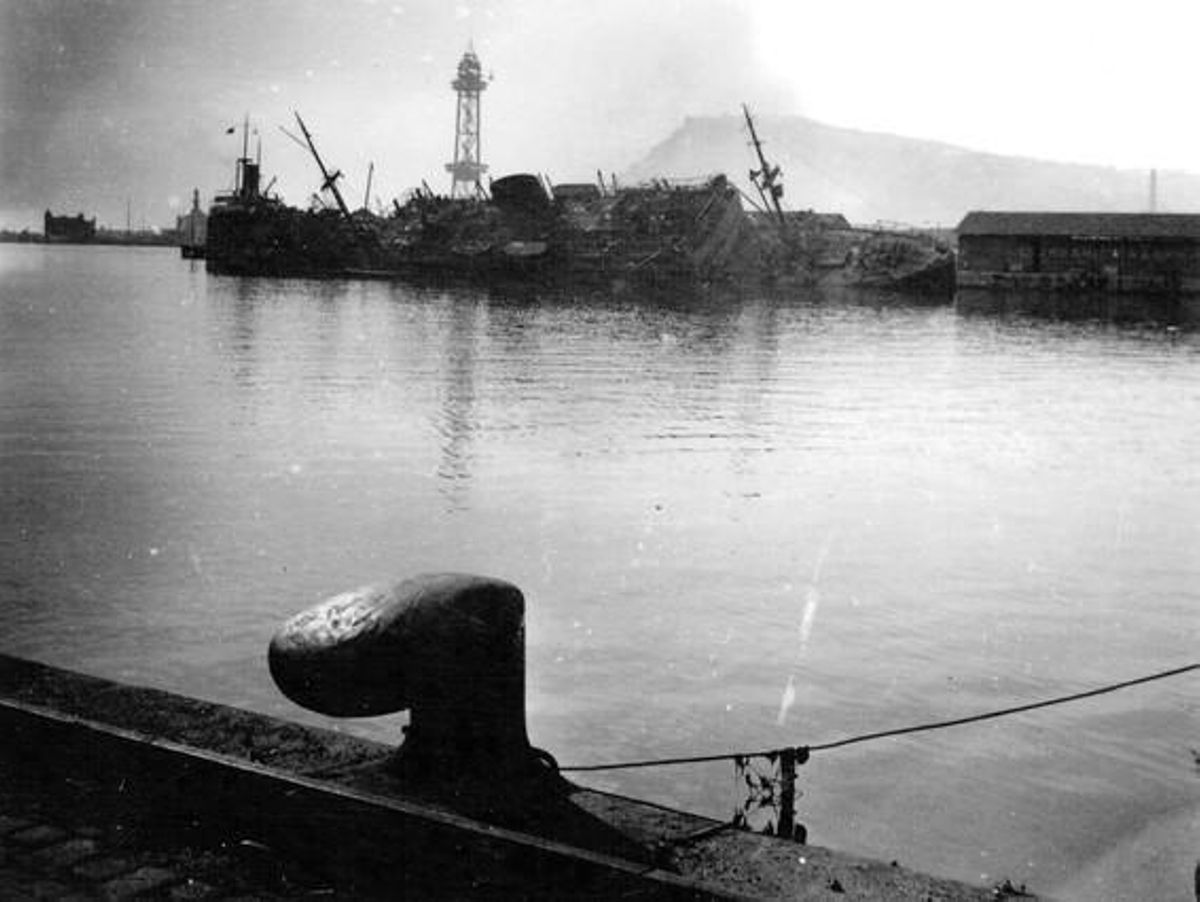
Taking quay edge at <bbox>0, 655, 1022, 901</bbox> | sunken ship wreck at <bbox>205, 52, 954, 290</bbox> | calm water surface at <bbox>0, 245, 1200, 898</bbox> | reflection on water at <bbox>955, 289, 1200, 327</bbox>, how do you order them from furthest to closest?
1. sunken ship wreck at <bbox>205, 52, 954, 290</bbox>
2. reflection on water at <bbox>955, 289, 1200, 327</bbox>
3. calm water surface at <bbox>0, 245, 1200, 898</bbox>
4. quay edge at <bbox>0, 655, 1022, 901</bbox>

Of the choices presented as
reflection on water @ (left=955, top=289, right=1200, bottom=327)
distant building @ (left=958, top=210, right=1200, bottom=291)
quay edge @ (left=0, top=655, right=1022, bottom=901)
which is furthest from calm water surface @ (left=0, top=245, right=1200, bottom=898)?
distant building @ (left=958, top=210, right=1200, bottom=291)

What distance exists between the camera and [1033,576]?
12156 millimetres

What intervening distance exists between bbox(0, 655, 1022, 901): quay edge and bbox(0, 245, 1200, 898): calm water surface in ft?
7.72

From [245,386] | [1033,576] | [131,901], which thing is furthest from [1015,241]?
[131,901]

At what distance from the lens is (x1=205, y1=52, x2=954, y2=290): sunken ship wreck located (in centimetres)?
9844

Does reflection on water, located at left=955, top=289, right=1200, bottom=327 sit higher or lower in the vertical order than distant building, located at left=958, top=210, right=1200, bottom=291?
lower

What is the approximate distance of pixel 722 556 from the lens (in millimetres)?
12695

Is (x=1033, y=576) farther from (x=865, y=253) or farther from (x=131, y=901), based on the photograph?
(x=865, y=253)

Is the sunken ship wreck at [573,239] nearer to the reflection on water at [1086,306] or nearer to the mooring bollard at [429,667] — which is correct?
the reflection on water at [1086,306]

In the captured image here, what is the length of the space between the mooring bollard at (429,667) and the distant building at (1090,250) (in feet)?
279

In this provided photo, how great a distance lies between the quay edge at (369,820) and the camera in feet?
14.4

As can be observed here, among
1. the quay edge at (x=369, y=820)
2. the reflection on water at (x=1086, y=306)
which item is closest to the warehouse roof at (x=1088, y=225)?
the reflection on water at (x=1086, y=306)

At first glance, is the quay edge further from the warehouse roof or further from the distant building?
the distant building

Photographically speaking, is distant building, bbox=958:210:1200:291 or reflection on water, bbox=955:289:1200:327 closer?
reflection on water, bbox=955:289:1200:327
